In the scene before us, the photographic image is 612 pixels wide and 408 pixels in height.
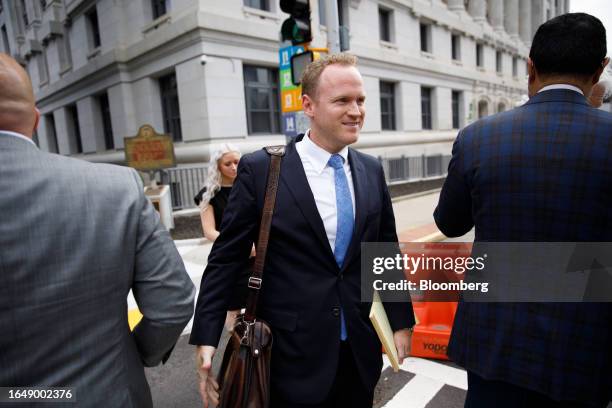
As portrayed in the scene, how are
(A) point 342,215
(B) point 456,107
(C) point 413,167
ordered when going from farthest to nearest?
(B) point 456,107, (C) point 413,167, (A) point 342,215

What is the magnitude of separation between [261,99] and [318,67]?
1363 centimetres

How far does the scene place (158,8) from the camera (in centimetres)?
1560

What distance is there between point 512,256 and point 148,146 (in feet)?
33.9

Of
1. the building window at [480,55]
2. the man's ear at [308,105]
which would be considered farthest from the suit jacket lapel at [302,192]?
the building window at [480,55]

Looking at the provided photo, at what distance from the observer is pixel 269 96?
15266 millimetres

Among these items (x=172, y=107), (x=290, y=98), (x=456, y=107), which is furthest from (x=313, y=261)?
(x=456, y=107)

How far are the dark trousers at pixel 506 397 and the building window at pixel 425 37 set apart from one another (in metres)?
23.9

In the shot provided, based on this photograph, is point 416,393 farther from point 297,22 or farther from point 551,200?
point 297,22

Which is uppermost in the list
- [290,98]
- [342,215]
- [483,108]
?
[483,108]

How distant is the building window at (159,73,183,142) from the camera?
50.5ft

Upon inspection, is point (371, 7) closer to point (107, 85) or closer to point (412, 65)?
point (412, 65)

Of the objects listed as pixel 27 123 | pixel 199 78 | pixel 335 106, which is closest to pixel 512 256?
pixel 335 106

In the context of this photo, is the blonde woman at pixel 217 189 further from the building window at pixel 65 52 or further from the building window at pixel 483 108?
the building window at pixel 483 108

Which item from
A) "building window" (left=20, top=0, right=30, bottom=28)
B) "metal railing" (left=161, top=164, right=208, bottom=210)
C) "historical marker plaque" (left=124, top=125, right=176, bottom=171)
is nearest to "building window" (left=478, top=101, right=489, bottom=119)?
"metal railing" (left=161, top=164, right=208, bottom=210)
